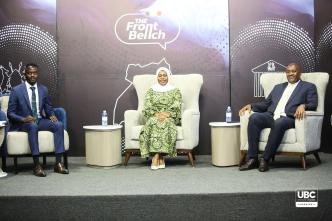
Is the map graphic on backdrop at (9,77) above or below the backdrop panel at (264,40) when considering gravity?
below

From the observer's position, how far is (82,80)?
578 centimetres

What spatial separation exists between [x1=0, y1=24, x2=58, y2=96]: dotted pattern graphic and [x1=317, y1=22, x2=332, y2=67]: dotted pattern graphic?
3564 mm

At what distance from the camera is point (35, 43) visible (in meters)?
5.79

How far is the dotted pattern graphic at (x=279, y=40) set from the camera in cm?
562

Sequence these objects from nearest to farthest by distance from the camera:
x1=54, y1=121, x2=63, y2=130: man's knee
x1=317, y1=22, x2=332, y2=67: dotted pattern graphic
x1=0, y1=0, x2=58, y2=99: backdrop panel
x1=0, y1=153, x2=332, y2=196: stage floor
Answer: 1. x1=0, y1=153, x2=332, y2=196: stage floor
2. x1=54, y1=121, x2=63, y2=130: man's knee
3. x1=317, y1=22, x2=332, y2=67: dotted pattern graphic
4. x1=0, y1=0, x2=58, y2=99: backdrop panel

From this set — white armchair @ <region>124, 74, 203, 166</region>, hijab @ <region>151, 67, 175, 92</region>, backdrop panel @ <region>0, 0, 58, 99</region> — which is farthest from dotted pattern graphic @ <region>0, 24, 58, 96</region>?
hijab @ <region>151, 67, 175, 92</region>

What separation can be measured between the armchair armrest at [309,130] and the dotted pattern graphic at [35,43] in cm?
328

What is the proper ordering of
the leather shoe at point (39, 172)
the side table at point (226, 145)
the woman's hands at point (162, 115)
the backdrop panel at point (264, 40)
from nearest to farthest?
1. the leather shoe at point (39, 172)
2. the side table at point (226, 145)
3. the woman's hands at point (162, 115)
4. the backdrop panel at point (264, 40)

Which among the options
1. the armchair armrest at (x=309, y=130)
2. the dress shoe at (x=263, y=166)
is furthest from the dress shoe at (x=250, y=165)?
the armchair armrest at (x=309, y=130)

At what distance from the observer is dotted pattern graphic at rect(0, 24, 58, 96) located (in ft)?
18.9

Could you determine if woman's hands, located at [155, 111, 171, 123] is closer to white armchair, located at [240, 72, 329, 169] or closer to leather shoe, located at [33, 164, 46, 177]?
white armchair, located at [240, 72, 329, 169]

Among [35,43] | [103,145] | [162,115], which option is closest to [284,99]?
[162,115]

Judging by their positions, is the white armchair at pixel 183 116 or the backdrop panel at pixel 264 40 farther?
the backdrop panel at pixel 264 40

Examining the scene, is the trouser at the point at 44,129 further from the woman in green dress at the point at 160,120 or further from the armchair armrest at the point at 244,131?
the armchair armrest at the point at 244,131
